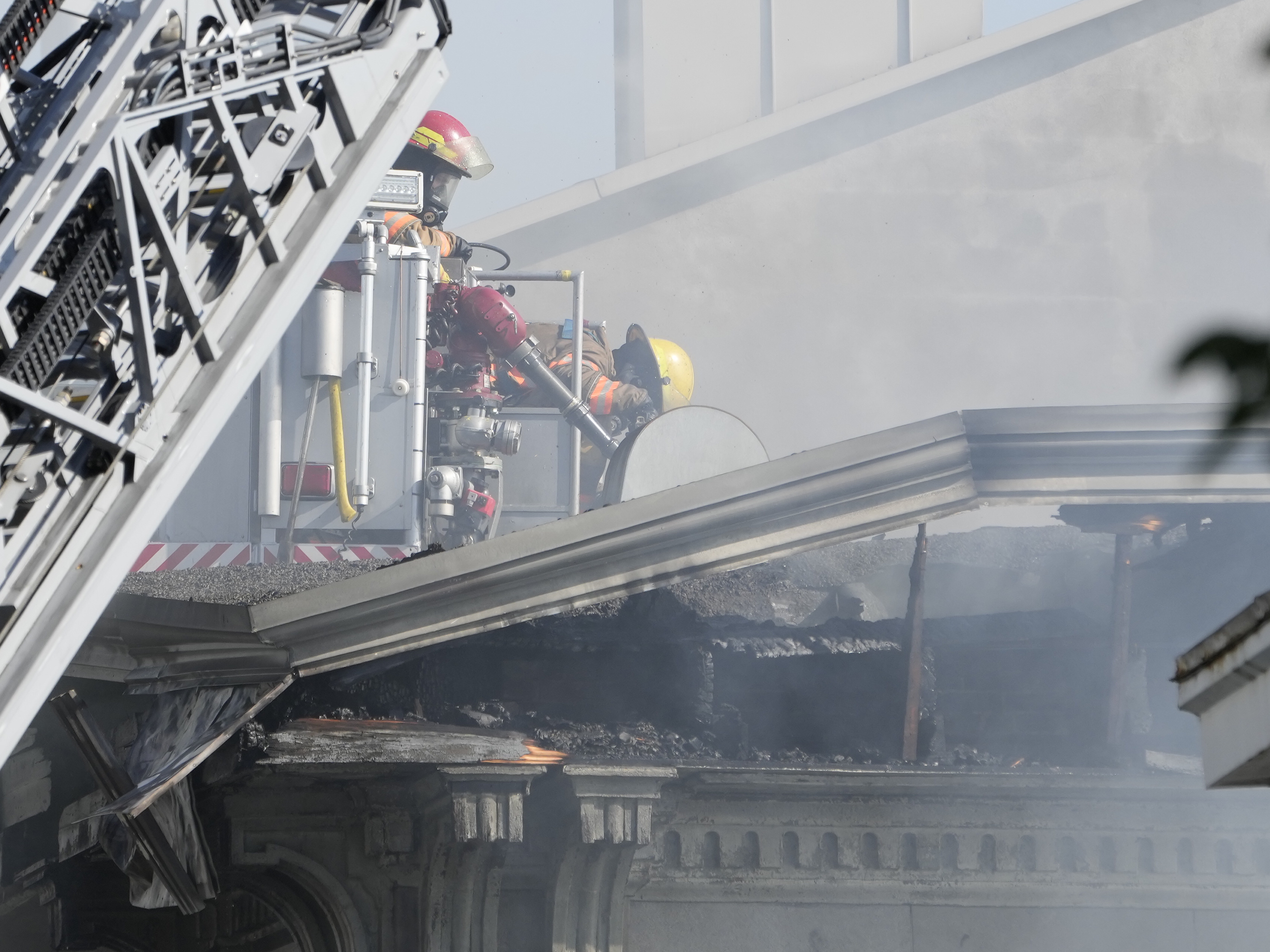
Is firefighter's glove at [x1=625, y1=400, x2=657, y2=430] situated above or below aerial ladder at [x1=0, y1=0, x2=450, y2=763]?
above

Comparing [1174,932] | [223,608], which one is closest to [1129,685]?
[1174,932]

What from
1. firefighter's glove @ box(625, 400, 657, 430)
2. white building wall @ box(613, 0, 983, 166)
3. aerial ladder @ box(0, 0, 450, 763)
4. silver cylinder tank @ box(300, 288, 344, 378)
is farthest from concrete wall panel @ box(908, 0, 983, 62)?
aerial ladder @ box(0, 0, 450, 763)

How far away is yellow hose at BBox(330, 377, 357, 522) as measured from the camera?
324 inches

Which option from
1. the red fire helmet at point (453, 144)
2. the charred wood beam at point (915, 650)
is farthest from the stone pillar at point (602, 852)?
the red fire helmet at point (453, 144)

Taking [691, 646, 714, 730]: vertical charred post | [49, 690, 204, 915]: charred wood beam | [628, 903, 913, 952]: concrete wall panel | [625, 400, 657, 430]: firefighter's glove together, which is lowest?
[628, 903, 913, 952]: concrete wall panel

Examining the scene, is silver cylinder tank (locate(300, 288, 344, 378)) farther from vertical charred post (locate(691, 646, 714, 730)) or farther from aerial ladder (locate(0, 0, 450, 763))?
aerial ladder (locate(0, 0, 450, 763))

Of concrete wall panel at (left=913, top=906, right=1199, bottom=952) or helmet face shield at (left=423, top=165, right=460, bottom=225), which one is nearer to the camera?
concrete wall panel at (left=913, top=906, right=1199, bottom=952)

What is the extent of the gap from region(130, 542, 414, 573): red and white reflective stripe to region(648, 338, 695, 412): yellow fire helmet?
13.7 ft

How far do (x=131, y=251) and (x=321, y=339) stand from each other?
199 inches

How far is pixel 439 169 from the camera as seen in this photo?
412 inches

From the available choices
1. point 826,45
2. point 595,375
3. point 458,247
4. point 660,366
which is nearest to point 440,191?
point 458,247

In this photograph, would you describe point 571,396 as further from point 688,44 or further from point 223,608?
point 688,44

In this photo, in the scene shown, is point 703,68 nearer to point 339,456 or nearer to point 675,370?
point 675,370

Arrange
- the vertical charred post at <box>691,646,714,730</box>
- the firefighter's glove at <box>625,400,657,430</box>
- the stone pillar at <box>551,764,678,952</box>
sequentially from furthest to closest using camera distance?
the firefighter's glove at <box>625,400,657,430</box>
the vertical charred post at <box>691,646,714,730</box>
the stone pillar at <box>551,764,678,952</box>
